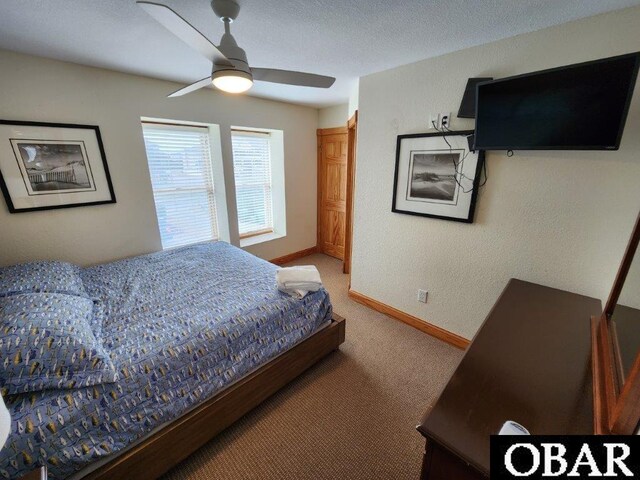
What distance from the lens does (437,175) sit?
2.06 meters

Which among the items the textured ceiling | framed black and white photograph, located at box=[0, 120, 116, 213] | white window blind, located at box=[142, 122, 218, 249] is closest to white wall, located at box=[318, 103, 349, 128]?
the textured ceiling

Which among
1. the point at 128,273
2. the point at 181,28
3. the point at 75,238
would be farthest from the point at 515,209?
the point at 75,238

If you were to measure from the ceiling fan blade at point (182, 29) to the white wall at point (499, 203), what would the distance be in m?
1.51

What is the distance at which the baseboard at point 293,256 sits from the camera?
4040mm

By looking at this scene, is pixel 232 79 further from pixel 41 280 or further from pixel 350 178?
pixel 350 178

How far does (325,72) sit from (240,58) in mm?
1195

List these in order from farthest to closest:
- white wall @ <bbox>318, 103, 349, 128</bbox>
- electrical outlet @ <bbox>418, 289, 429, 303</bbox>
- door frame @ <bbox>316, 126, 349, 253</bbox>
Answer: door frame @ <bbox>316, 126, 349, 253</bbox> → white wall @ <bbox>318, 103, 349, 128</bbox> → electrical outlet @ <bbox>418, 289, 429, 303</bbox>

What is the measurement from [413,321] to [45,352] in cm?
254

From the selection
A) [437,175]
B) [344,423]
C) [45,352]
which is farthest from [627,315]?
[45,352]

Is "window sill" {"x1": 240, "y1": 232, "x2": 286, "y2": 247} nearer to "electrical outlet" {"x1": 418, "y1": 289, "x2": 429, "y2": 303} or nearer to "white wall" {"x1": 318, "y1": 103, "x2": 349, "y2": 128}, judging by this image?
"white wall" {"x1": 318, "y1": 103, "x2": 349, "y2": 128}

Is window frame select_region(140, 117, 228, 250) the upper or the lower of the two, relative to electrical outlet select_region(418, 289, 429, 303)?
upper

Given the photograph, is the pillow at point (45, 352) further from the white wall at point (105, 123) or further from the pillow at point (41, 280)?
the white wall at point (105, 123)

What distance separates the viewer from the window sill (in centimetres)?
367

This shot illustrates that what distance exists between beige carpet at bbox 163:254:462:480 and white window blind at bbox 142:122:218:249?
7.52 feet
